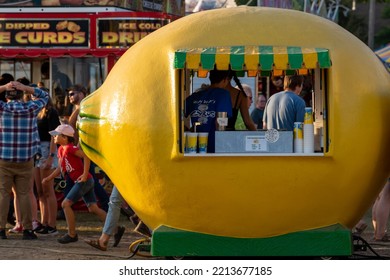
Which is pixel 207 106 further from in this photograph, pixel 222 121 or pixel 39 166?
pixel 39 166

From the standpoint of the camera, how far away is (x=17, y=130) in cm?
1169

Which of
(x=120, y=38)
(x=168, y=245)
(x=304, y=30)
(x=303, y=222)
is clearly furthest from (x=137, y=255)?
(x=120, y=38)

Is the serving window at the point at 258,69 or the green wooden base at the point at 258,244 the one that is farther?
the green wooden base at the point at 258,244

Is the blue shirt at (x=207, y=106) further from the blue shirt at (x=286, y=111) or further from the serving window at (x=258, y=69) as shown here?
the blue shirt at (x=286, y=111)

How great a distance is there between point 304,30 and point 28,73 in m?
6.81

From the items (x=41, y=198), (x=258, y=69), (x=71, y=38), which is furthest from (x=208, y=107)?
(x=71, y=38)

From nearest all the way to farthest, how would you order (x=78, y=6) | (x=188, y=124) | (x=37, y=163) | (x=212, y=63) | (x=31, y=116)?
(x=212, y=63) < (x=188, y=124) < (x=31, y=116) < (x=37, y=163) < (x=78, y=6)

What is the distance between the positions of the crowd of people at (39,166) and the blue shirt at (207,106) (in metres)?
1.49

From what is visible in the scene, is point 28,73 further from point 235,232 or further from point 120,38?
point 235,232

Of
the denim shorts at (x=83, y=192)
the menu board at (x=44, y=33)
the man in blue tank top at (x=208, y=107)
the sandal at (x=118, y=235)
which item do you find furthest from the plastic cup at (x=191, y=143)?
the menu board at (x=44, y=33)

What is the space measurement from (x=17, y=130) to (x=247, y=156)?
3.80 meters

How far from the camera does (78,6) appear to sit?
48.9ft

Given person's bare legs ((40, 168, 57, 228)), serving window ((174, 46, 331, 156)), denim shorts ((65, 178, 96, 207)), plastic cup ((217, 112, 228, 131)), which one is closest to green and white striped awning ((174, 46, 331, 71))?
serving window ((174, 46, 331, 156))

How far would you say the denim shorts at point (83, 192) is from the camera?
36.0 ft
